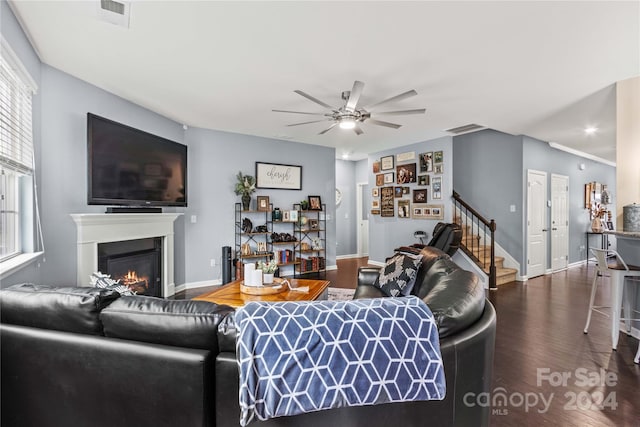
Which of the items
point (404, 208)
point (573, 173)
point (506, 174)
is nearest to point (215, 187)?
point (404, 208)

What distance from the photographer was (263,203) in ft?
18.0

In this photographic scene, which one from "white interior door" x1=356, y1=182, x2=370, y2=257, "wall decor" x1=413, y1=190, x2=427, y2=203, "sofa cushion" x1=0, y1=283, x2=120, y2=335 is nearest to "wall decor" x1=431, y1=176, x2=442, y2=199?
"wall decor" x1=413, y1=190, x2=427, y2=203

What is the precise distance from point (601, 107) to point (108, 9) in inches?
206

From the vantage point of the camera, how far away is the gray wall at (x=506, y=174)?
5.42 metres

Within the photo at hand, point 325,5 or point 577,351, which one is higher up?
point 325,5

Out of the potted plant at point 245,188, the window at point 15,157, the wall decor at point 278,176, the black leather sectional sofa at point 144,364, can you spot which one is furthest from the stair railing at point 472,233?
the window at point 15,157

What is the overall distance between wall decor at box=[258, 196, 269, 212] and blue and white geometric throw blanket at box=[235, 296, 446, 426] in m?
4.31

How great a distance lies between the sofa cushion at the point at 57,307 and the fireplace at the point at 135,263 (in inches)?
87.9

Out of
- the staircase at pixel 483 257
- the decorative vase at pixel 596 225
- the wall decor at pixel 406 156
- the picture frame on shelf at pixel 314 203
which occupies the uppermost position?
the wall decor at pixel 406 156

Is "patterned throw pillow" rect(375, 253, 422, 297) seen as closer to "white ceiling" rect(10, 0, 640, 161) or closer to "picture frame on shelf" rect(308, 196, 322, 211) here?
"white ceiling" rect(10, 0, 640, 161)

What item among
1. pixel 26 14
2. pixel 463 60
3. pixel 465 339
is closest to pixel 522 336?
pixel 465 339

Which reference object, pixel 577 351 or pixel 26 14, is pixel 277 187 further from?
pixel 577 351

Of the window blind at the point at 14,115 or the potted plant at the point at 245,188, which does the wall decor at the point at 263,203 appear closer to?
the potted plant at the point at 245,188

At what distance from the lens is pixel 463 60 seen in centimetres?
273
